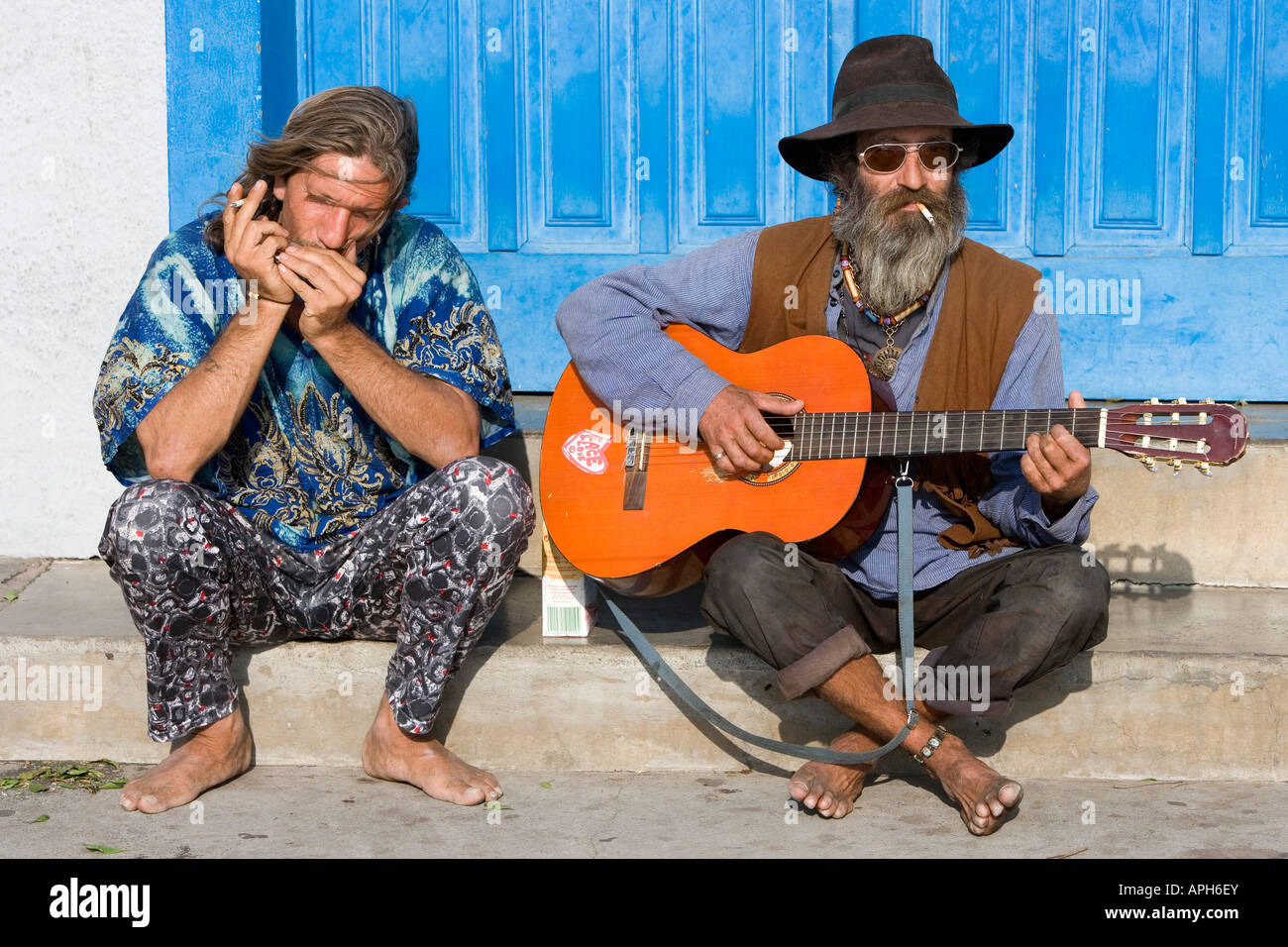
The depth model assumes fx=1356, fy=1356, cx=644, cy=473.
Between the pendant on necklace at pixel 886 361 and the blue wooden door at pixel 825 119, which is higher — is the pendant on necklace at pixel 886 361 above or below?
below

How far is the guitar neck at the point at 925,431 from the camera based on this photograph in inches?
109

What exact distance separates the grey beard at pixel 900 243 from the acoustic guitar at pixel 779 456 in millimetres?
175

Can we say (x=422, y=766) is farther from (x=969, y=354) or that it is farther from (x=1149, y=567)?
(x=1149, y=567)

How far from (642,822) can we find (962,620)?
33.3 inches

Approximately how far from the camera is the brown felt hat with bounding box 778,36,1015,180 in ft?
10.3

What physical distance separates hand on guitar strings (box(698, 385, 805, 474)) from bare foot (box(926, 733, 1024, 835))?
74 centimetres

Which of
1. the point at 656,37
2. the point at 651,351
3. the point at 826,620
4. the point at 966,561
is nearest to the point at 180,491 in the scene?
the point at 651,351

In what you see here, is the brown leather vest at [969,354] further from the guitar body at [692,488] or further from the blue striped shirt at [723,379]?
the guitar body at [692,488]

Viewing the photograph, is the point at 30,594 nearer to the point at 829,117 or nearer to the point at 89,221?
the point at 89,221

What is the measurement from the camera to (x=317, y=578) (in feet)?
10.5

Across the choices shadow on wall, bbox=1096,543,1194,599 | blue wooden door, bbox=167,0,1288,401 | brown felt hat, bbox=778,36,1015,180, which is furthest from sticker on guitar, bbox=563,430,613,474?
shadow on wall, bbox=1096,543,1194,599

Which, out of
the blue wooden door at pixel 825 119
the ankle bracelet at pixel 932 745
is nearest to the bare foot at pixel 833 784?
the ankle bracelet at pixel 932 745

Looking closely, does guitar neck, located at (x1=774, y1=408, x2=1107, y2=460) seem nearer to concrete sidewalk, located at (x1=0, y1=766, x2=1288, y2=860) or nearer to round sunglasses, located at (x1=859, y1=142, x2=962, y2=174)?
round sunglasses, located at (x1=859, y1=142, x2=962, y2=174)

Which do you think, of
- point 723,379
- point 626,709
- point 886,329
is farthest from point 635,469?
point 886,329
